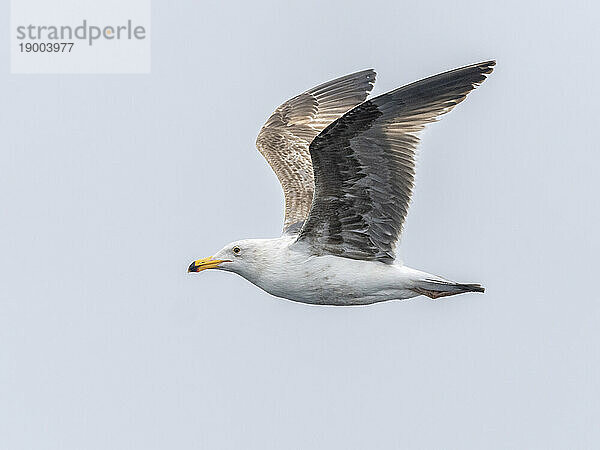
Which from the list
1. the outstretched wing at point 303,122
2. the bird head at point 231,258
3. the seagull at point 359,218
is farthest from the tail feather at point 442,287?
the outstretched wing at point 303,122

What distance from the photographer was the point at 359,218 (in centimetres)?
1409

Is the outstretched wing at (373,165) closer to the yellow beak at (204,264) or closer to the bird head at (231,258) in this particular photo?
the bird head at (231,258)

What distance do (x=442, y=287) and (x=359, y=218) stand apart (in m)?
1.27

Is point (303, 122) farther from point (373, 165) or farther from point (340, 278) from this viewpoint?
point (373, 165)

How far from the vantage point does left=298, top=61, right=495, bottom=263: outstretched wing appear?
42.6 feet

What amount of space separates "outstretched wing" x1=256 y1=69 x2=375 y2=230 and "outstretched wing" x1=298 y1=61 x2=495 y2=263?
111 inches

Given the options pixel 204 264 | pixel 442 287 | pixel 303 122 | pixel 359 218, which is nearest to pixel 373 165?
pixel 359 218

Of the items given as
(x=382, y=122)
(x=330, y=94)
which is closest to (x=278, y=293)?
(x=382, y=122)

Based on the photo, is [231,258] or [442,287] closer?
[442,287]

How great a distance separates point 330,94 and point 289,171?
2.13m

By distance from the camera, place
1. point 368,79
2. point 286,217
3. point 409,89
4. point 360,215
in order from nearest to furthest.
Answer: point 409,89
point 360,215
point 286,217
point 368,79

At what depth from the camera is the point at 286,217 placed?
53.2 feet

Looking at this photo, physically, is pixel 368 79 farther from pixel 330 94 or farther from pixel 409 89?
pixel 409 89

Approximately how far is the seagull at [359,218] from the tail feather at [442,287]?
12 millimetres
